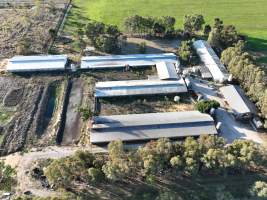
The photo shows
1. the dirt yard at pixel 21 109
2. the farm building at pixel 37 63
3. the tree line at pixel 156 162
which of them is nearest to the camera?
the tree line at pixel 156 162

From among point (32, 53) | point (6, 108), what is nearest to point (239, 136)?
point (6, 108)

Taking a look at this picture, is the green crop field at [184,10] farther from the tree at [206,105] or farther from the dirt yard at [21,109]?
the tree at [206,105]

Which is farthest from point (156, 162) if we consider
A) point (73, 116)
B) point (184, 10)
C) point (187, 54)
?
point (184, 10)

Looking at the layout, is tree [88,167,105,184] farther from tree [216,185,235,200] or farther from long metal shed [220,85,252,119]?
long metal shed [220,85,252,119]

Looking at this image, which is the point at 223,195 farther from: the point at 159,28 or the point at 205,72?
the point at 159,28

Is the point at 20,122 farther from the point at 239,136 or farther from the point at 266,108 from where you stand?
the point at 266,108

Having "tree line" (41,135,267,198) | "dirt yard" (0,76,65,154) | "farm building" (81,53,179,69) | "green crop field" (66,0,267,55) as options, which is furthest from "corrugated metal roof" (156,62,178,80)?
"green crop field" (66,0,267,55)

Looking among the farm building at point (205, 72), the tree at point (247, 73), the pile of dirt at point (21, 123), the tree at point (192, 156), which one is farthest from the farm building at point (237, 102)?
the pile of dirt at point (21, 123)
